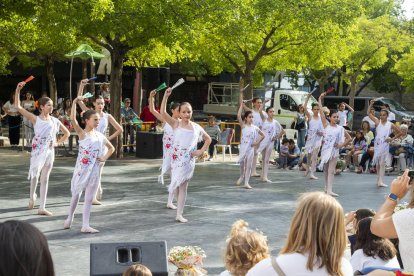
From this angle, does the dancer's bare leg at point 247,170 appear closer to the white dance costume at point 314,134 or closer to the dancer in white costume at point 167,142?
the dancer in white costume at point 167,142

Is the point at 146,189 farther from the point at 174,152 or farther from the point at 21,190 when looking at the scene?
the point at 174,152

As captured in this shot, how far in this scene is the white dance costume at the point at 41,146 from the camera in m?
12.8

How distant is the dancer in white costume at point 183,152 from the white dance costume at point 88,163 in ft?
4.16

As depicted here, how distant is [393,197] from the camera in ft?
15.2

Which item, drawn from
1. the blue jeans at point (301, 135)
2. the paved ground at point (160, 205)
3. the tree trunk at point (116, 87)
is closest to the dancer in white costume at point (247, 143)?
the paved ground at point (160, 205)

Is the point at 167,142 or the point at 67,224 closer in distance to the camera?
the point at 67,224

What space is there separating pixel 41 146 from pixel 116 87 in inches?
404

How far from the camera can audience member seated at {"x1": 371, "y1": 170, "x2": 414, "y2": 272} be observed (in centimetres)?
444

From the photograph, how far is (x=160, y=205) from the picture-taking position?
14109 millimetres

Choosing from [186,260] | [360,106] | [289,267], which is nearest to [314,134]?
[186,260]

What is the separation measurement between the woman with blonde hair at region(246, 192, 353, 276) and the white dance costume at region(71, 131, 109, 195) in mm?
7720

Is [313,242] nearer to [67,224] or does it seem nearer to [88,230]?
[88,230]

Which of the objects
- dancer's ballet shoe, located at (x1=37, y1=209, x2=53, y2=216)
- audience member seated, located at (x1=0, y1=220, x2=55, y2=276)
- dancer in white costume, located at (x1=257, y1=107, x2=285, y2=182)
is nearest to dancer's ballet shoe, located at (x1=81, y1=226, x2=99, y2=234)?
dancer's ballet shoe, located at (x1=37, y1=209, x2=53, y2=216)

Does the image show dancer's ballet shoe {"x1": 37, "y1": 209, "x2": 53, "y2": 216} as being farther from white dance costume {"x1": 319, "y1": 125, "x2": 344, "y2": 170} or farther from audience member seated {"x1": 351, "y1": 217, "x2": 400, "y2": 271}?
audience member seated {"x1": 351, "y1": 217, "x2": 400, "y2": 271}
